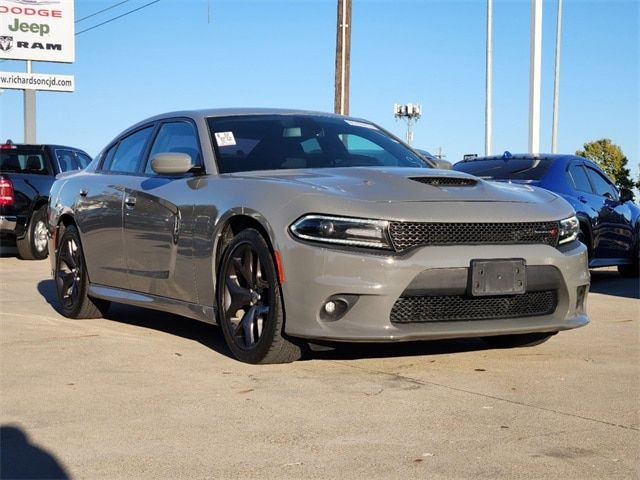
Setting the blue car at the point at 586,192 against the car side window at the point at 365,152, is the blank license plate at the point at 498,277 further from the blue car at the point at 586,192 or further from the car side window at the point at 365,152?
the blue car at the point at 586,192

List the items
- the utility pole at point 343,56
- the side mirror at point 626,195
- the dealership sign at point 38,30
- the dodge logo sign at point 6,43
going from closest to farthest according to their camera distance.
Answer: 1. the side mirror at point 626,195
2. the utility pole at point 343,56
3. the dodge logo sign at point 6,43
4. the dealership sign at point 38,30

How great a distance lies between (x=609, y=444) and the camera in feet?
13.4

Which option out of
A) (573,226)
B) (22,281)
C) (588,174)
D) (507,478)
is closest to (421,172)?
(573,226)

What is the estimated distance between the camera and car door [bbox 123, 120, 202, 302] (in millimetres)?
6379

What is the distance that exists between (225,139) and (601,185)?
589 cm

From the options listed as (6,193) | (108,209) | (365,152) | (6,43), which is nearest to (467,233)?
(365,152)

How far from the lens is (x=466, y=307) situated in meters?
5.56

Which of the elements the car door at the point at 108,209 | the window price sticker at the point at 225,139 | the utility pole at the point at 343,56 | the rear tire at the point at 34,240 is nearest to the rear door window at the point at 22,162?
the rear tire at the point at 34,240

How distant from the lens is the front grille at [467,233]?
5410 mm

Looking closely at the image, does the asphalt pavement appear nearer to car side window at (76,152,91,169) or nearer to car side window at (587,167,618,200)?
car side window at (587,167,618,200)

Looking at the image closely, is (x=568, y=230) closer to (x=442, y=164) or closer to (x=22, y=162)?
(x=442, y=164)

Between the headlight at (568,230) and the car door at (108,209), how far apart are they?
2978 millimetres

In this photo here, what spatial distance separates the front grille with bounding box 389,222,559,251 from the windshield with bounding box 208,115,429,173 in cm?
123

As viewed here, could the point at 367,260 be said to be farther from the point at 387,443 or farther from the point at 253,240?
the point at 387,443
